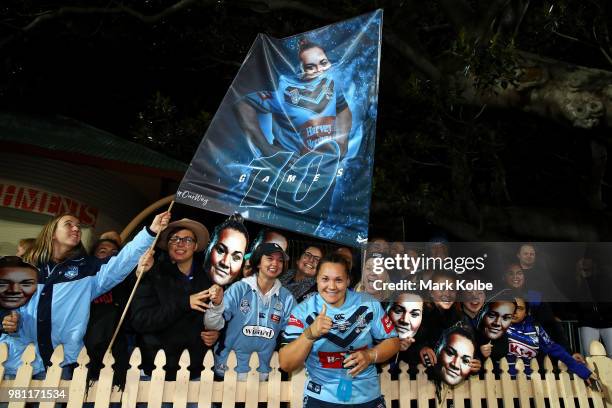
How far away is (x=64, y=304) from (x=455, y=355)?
3161 mm

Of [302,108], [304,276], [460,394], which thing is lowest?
[460,394]

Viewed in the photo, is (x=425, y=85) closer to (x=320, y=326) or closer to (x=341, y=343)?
(x=341, y=343)

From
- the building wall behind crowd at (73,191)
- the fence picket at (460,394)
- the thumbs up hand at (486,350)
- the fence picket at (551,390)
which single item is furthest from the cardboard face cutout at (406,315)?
the building wall behind crowd at (73,191)

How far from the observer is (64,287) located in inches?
165

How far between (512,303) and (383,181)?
3256 millimetres

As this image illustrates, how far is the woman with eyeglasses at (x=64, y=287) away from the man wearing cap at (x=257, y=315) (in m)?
0.89

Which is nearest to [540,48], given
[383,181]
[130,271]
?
[383,181]

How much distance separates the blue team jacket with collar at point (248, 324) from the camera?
4379 millimetres

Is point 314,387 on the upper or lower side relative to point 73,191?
lower

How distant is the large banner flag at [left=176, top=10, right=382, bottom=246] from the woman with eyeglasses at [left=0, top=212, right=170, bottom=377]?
62 cm

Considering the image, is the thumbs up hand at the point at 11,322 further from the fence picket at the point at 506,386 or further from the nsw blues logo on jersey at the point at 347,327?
the fence picket at the point at 506,386

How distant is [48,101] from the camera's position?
32.4 ft

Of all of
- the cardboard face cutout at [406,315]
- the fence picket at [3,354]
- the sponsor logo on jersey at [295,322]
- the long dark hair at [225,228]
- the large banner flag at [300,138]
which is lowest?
the fence picket at [3,354]

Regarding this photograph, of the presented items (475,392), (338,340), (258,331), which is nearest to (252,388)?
(258,331)
